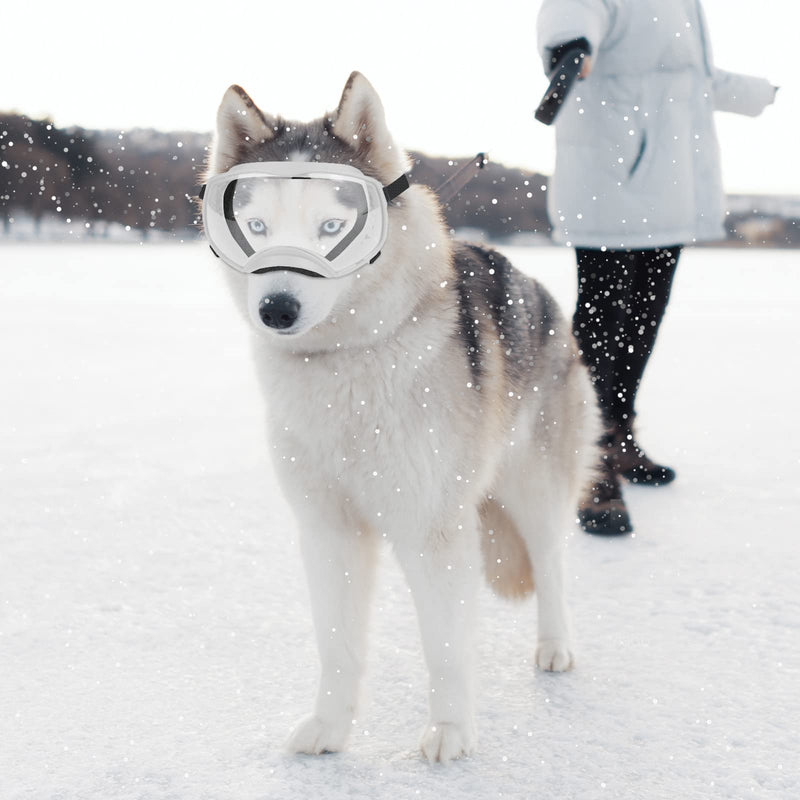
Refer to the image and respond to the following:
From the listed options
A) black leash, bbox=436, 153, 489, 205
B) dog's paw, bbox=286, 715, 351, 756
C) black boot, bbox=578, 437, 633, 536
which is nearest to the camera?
dog's paw, bbox=286, 715, 351, 756

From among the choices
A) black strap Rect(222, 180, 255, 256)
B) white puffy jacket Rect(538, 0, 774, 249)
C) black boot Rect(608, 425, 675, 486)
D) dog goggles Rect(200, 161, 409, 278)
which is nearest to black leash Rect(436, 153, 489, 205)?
dog goggles Rect(200, 161, 409, 278)

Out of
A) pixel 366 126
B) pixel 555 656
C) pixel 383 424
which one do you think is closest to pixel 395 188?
pixel 366 126

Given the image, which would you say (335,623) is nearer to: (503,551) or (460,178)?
(503,551)

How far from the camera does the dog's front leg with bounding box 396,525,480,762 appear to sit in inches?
71.7

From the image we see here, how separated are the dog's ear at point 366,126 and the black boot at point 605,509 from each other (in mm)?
1769

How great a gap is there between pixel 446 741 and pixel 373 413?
73 cm

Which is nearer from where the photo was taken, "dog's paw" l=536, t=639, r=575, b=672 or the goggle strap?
the goggle strap

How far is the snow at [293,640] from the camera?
5.87ft

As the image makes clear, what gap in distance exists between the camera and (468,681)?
1901mm

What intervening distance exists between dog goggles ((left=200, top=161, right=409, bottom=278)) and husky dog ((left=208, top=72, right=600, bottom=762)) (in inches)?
0.6

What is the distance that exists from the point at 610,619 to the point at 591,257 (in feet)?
5.02

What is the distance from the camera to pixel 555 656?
7.49 feet

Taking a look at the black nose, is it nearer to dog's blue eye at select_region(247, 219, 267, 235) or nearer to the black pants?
dog's blue eye at select_region(247, 219, 267, 235)

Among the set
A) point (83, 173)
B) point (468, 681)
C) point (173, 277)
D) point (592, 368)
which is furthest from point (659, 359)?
point (83, 173)
